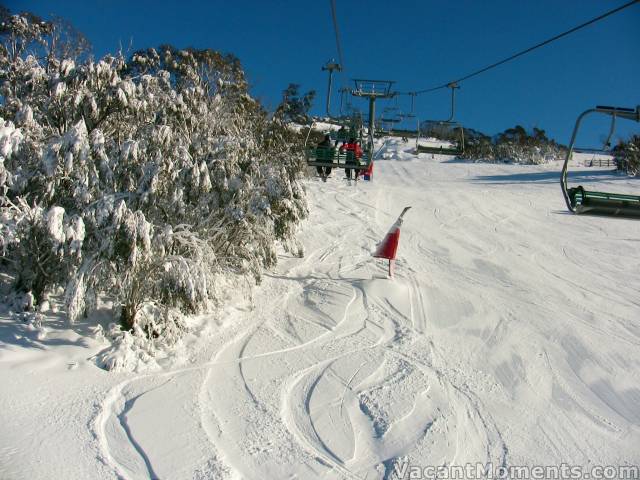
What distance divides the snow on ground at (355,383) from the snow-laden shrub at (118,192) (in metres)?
1.07

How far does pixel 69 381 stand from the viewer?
25.5ft

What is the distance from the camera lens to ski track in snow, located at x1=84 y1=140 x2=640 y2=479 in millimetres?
6715

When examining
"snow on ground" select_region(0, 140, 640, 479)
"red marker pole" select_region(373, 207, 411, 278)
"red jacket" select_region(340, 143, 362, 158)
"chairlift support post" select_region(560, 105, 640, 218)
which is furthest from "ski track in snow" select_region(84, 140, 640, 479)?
"chairlift support post" select_region(560, 105, 640, 218)

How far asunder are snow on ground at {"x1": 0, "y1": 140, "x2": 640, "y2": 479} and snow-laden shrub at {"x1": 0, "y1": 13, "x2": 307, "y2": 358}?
1.07 metres

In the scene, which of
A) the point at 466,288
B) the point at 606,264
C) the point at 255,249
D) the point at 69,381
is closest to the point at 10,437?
the point at 69,381

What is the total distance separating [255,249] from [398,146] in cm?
4639

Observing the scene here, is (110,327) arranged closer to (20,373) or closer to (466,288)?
(20,373)

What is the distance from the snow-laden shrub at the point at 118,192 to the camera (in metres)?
8.01

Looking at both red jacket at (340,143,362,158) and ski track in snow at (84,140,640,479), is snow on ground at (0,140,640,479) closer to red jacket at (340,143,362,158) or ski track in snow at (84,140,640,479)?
ski track in snow at (84,140,640,479)

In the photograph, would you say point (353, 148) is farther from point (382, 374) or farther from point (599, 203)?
point (599, 203)

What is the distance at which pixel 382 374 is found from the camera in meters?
8.56

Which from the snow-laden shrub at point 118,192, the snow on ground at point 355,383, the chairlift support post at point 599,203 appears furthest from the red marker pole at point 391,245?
the chairlift support post at point 599,203

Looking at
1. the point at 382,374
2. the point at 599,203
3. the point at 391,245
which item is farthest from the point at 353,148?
the point at 599,203

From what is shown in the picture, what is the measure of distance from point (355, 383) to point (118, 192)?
5.07 m
